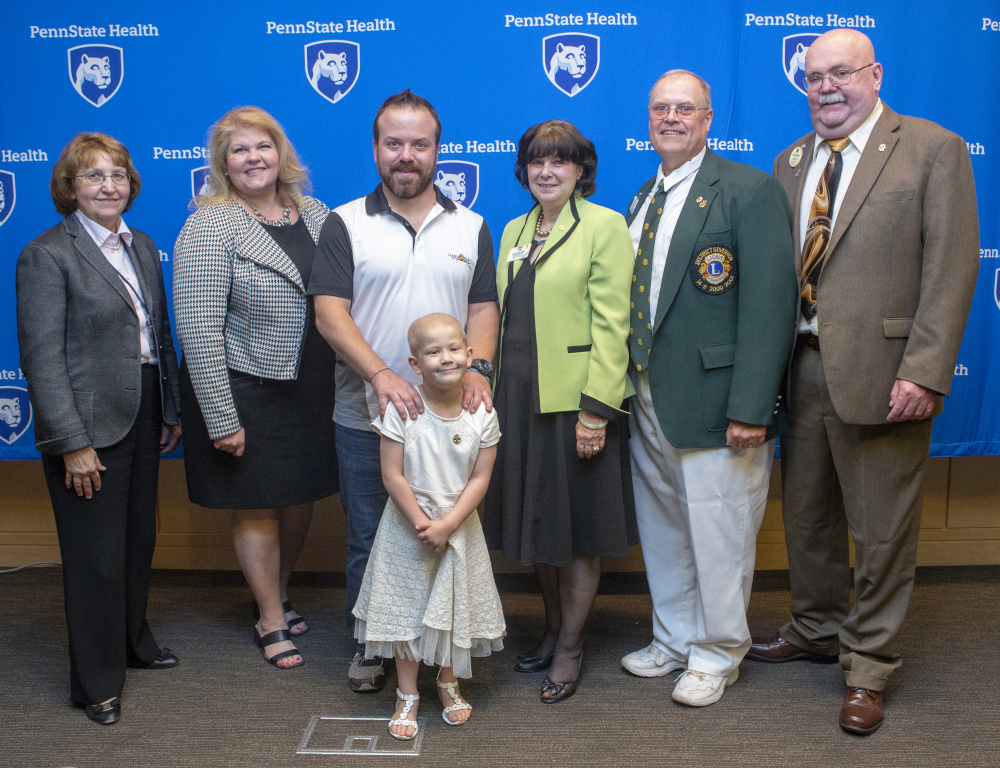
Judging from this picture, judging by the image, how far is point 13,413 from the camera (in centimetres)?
322

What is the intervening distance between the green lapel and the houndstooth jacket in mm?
1093

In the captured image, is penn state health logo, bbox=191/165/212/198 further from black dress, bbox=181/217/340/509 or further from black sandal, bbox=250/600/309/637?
black sandal, bbox=250/600/309/637

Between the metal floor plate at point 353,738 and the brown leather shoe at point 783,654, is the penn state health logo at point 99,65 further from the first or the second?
the brown leather shoe at point 783,654

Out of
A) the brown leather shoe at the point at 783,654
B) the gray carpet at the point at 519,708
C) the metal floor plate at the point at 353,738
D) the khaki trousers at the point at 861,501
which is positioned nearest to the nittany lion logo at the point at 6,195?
the gray carpet at the point at 519,708

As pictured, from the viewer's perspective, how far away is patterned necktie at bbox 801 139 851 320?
224cm

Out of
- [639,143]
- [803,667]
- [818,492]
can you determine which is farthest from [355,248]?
[803,667]

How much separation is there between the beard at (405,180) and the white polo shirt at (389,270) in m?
0.07

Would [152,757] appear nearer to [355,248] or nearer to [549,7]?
[355,248]

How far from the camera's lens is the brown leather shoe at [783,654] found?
8.50ft

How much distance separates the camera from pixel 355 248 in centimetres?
231

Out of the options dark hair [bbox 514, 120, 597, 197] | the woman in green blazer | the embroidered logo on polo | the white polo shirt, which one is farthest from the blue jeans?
the embroidered logo on polo

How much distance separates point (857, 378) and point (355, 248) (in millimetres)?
1439

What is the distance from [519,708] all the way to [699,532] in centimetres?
73

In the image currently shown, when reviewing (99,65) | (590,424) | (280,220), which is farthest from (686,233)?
(99,65)
